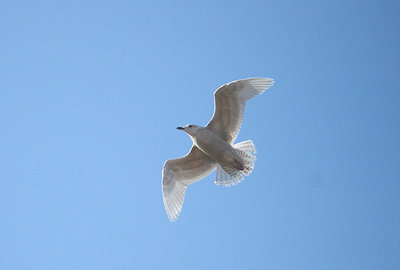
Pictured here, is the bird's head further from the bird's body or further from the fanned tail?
the fanned tail

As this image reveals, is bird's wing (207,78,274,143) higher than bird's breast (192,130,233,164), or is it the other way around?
bird's wing (207,78,274,143)

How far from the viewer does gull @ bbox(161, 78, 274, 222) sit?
10.9m

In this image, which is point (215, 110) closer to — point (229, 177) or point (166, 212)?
point (229, 177)

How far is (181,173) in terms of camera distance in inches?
459

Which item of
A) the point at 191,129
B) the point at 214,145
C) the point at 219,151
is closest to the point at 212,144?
Answer: the point at 214,145

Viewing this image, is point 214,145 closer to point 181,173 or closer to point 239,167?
point 239,167

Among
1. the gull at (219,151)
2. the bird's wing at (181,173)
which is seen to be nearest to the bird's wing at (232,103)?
the gull at (219,151)

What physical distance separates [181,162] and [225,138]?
4.27 ft

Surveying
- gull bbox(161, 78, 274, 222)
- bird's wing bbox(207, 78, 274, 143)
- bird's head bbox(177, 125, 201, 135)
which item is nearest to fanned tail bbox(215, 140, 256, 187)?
gull bbox(161, 78, 274, 222)

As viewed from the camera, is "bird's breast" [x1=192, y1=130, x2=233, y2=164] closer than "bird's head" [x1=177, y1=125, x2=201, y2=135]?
Yes

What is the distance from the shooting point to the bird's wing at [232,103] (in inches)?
430

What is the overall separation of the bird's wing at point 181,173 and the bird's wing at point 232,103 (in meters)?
0.82

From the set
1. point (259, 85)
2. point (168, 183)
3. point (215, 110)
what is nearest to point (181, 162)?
point (168, 183)

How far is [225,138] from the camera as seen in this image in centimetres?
1131
